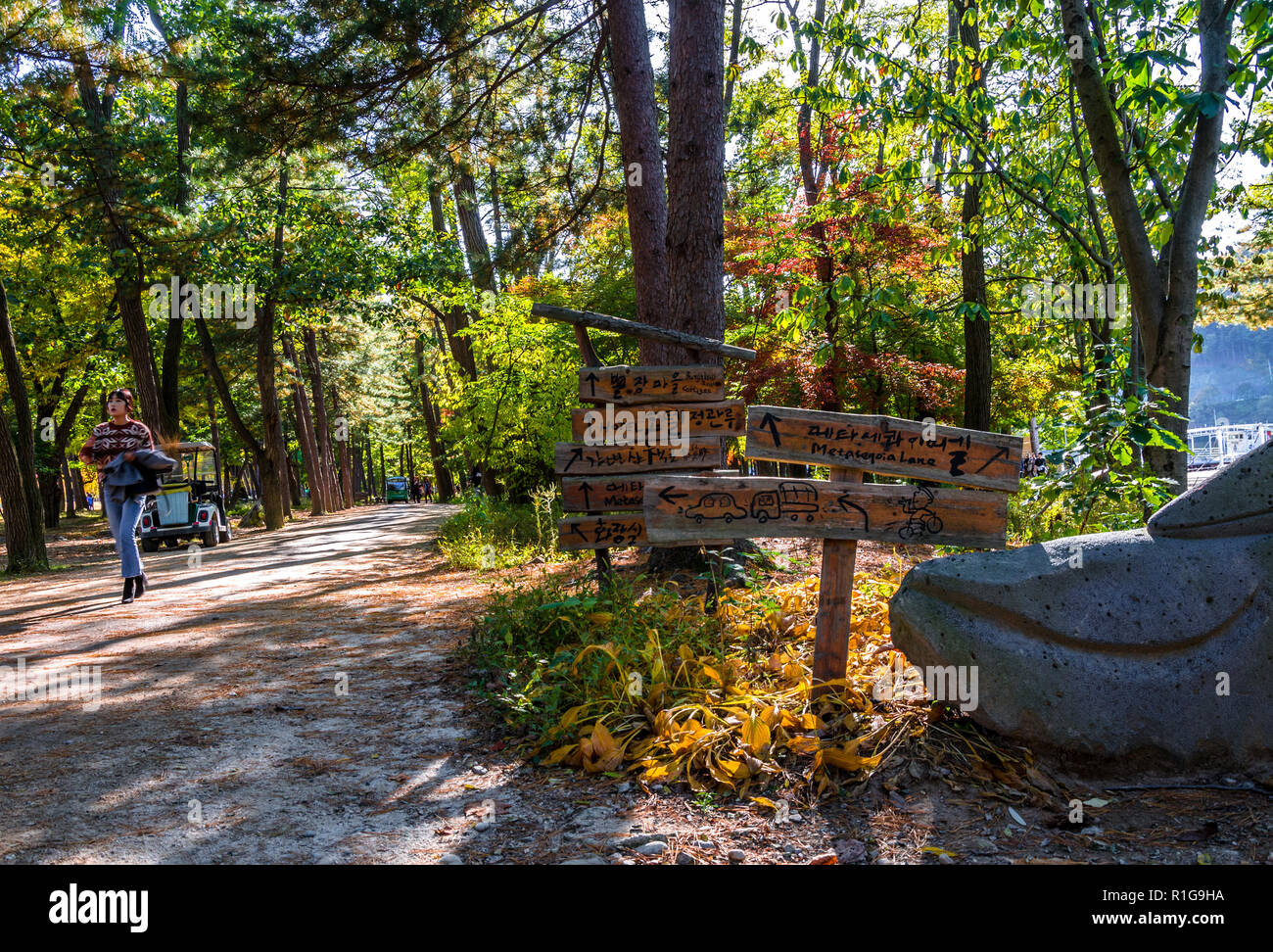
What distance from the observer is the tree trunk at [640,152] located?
7.39 meters

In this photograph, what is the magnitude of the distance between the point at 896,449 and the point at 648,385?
2.04m

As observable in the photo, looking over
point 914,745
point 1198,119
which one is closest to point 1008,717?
point 914,745

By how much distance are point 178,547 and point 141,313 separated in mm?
4560

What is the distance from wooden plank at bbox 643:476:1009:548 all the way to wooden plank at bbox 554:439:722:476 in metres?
1.53

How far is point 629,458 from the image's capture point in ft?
18.5

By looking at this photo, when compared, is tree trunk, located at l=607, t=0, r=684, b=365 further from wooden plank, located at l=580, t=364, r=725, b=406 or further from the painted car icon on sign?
the painted car icon on sign

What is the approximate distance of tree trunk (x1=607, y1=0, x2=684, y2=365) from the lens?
24.2 ft

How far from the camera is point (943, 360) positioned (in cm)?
1551

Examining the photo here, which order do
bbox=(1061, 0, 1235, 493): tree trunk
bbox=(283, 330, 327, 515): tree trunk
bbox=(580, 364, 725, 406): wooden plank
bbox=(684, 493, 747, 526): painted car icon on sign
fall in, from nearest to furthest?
bbox=(684, 493, 747, 526): painted car icon on sign < bbox=(580, 364, 725, 406): wooden plank < bbox=(1061, 0, 1235, 493): tree trunk < bbox=(283, 330, 327, 515): tree trunk

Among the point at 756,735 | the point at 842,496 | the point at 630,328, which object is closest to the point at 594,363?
the point at 630,328

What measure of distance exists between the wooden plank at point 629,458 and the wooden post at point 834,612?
1.63 metres

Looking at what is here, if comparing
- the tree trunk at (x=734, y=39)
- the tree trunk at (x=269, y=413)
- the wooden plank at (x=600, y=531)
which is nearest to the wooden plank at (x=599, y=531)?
the wooden plank at (x=600, y=531)

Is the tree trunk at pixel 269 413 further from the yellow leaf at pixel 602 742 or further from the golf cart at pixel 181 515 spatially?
the yellow leaf at pixel 602 742

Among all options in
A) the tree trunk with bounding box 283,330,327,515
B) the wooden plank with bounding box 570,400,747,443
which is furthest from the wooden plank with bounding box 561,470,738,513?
the tree trunk with bounding box 283,330,327,515
